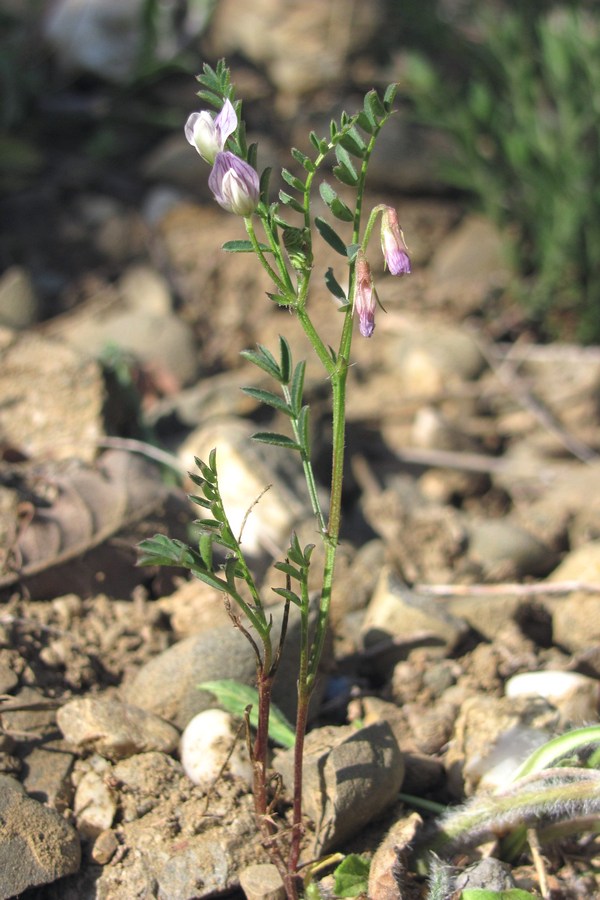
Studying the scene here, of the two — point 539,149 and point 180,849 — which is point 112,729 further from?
point 539,149

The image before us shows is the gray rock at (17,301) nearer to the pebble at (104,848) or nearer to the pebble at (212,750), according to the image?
the pebble at (212,750)

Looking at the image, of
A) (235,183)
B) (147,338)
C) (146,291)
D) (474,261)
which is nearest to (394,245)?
(235,183)

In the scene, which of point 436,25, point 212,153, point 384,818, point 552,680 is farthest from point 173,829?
point 436,25

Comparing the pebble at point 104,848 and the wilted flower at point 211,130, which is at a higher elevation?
the wilted flower at point 211,130

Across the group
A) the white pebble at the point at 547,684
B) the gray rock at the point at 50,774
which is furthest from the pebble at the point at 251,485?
the gray rock at the point at 50,774

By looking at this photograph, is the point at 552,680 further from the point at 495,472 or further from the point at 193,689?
the point at 495,472

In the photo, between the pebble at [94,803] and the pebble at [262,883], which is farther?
the pebble at [94,803]

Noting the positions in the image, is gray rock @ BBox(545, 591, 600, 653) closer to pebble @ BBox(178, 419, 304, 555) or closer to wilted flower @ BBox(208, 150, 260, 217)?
pebble @ BBox(178, 419, 304, 555)
